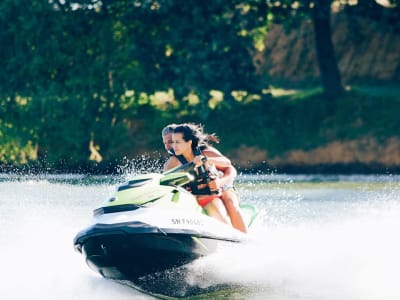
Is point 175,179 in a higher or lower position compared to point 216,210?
higher

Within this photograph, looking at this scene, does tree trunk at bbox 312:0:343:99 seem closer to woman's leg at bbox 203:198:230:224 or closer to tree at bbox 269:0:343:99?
tree at bbox 269:0:343:99

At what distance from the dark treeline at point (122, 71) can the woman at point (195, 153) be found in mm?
16642

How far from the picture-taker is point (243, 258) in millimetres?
10242

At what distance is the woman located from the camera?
10039mm

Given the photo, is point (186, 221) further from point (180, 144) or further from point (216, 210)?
point (180, 144)

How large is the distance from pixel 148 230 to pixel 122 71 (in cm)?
1884

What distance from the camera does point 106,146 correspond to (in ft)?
92.1

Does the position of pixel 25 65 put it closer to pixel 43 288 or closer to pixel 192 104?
pixel 192 104

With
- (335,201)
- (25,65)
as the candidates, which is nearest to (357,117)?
(25,65)

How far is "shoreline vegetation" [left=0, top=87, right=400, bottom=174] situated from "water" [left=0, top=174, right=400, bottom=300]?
11824mm

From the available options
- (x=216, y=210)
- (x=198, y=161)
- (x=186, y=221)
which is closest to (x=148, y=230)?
(x=186, y=221)

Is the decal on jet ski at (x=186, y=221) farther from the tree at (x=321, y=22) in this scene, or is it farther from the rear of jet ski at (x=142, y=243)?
the tree at (x=321, y=22)

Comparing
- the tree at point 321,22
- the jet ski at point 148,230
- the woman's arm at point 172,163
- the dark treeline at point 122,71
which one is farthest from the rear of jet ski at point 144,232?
the tree at point 321,22

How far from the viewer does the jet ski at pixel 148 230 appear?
365 inches
